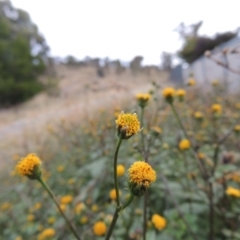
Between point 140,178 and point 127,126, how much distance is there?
104 mm

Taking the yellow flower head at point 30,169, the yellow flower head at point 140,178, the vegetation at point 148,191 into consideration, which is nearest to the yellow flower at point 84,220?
the vegetation at point 148,191

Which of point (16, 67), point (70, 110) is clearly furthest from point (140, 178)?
point (16, 67)

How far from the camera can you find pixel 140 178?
1.78 feet

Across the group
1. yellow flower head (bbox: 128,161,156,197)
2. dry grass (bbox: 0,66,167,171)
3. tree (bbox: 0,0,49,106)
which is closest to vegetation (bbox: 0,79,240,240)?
yellow flower head (bbox: 128,161,156,197)

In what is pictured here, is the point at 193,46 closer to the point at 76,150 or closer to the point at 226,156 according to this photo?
Answer: the point at 76,150

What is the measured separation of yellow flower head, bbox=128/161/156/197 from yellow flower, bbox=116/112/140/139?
7 centimetres

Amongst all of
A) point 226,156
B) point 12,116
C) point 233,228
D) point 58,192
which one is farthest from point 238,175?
point 12,116

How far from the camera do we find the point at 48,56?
25281 mm

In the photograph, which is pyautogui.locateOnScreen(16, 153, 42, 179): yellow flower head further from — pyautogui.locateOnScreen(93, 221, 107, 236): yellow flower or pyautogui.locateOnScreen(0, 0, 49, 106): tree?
pyautogui.locateOnScreen(0, 0, 49, 106): tree

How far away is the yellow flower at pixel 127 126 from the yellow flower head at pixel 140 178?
2.6 inches

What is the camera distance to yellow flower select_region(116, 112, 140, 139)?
549mm

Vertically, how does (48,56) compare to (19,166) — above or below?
above

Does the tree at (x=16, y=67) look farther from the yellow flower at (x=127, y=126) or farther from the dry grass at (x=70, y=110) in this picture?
the yellow flower at (x=127, y=126)

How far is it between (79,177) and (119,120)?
169cm
